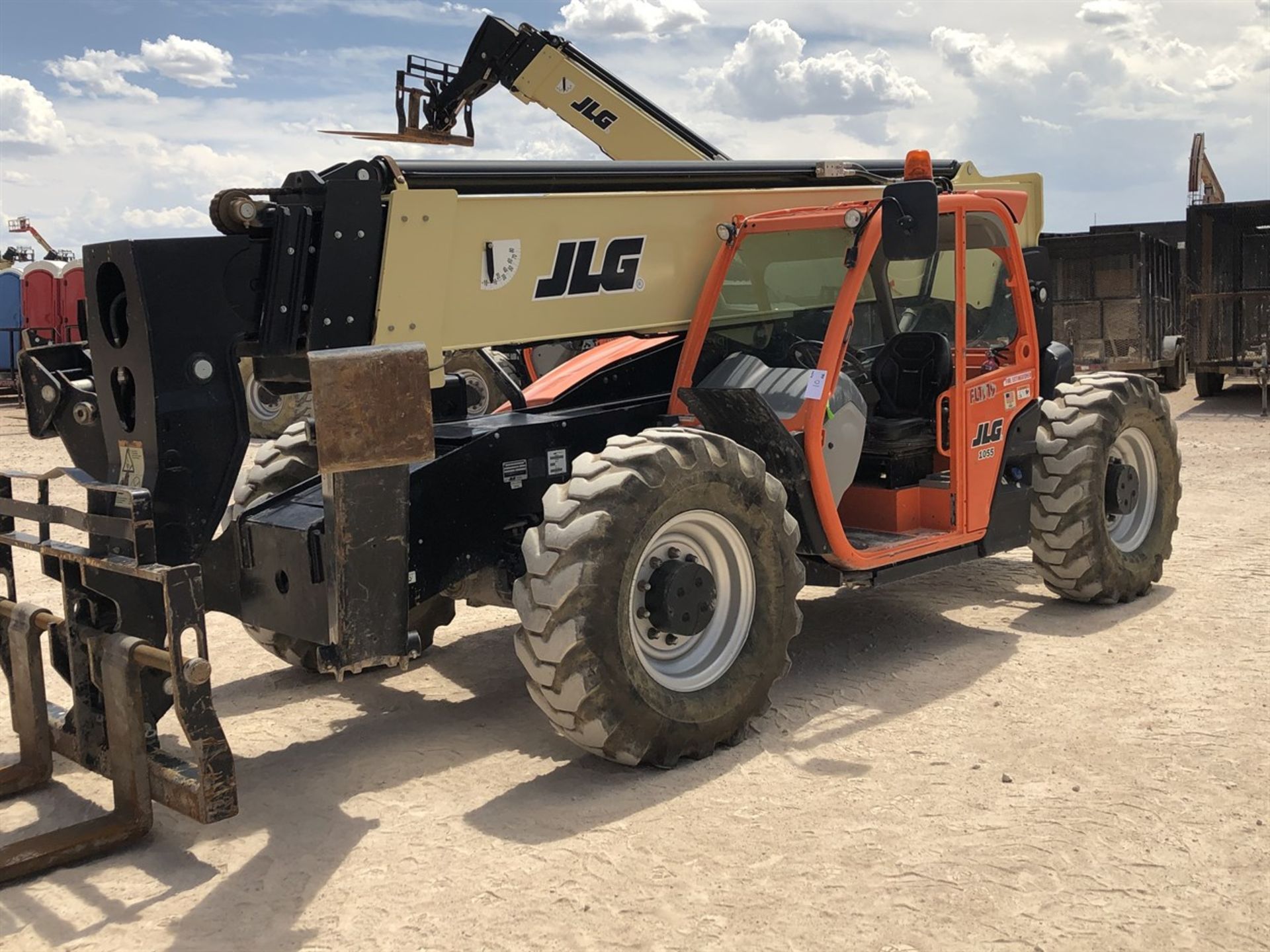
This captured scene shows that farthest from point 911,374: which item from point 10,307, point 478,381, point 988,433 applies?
point 10,307

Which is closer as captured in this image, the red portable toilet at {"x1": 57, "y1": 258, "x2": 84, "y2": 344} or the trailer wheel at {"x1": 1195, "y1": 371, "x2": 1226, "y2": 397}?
the trailer wheel at {"x1": 1195, "y1": 371, "x2": 1226, "y2": 397}

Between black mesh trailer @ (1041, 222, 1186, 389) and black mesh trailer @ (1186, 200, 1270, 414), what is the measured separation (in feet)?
2.00

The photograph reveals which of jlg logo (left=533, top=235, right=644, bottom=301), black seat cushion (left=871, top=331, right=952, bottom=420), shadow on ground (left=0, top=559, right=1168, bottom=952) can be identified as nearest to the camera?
shadow on ground (left=0, top=559, right=1168, bottom=952)

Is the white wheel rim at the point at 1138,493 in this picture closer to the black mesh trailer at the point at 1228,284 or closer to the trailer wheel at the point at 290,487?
the trailer wheel at the point at 290,487

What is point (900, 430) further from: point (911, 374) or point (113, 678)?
point (113, 678)

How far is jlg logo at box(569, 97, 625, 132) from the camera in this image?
1093 cm

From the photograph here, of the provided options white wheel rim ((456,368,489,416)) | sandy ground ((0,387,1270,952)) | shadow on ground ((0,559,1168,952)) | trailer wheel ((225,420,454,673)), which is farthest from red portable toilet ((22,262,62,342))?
trailer wheel ((225,420,454,673))

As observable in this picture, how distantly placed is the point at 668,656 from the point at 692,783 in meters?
0.58

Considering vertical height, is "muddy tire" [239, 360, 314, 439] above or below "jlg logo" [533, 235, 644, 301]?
below

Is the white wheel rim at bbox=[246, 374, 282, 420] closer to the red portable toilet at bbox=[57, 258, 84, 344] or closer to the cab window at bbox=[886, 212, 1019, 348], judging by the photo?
the cab window at bbox=[886, 212, 1019, 348]

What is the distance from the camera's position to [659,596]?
4.98 m

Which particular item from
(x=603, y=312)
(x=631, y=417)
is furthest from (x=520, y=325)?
(x=631, y=417)

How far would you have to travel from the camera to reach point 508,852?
421 cm

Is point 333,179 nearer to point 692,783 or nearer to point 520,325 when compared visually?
point 520,325
